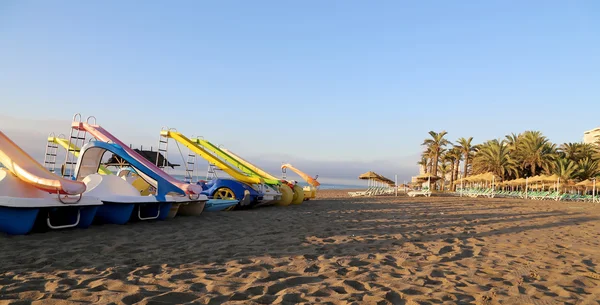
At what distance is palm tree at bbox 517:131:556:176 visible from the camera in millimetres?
43344

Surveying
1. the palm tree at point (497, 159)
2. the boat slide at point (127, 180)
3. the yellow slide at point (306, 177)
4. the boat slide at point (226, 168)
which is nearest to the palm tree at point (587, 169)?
the palm tree at point (497, 159)

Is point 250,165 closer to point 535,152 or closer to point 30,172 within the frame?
point 30,172

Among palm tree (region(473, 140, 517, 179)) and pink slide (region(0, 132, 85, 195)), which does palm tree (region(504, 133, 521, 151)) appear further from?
pink slide (region(0, 132, 85, 195))

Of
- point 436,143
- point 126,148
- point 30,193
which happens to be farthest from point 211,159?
point 436,143

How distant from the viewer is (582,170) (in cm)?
4175

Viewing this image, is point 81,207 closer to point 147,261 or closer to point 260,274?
point 147,261

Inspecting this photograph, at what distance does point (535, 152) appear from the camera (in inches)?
1716

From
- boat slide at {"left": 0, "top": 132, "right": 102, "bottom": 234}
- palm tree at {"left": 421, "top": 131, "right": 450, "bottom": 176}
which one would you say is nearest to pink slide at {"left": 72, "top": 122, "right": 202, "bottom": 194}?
boat slide at {"left": 0, "top": 132, "right": 102, "bottom": 234}

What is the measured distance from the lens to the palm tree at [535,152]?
43344 millimetres

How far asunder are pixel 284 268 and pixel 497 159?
46.6 meters

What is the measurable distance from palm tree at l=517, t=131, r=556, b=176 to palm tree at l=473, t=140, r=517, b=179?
1455 millimetres

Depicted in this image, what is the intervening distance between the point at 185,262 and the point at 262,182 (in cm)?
946

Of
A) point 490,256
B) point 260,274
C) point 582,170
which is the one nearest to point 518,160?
point 582,170

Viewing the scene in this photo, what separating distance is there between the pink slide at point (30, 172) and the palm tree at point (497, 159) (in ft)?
155
